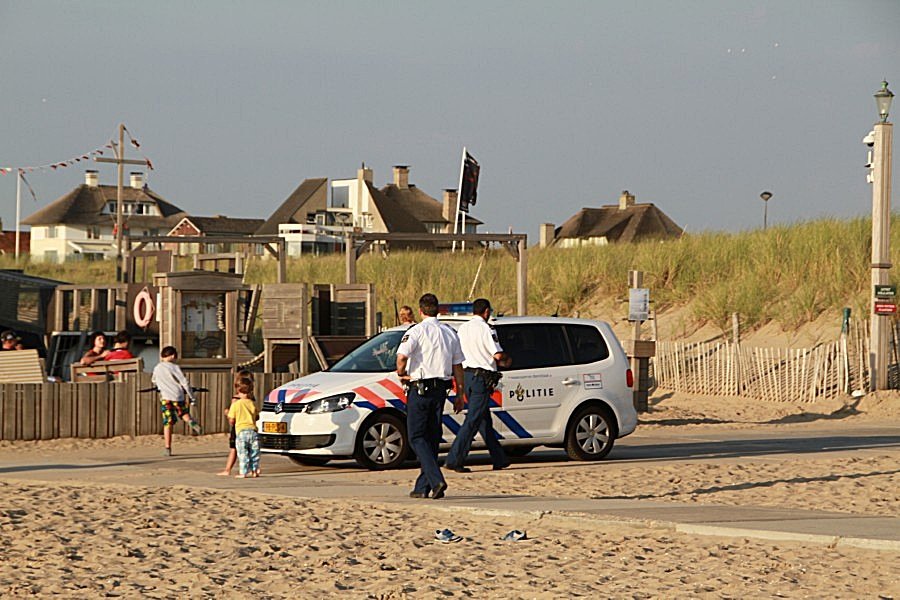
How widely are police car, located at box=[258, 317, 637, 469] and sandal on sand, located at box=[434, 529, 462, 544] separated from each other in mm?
5459

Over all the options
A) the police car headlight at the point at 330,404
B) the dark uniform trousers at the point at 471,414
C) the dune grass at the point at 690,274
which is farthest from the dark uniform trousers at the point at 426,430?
the dune grass at the point at 690,274

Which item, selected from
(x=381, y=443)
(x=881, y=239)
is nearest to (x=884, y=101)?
(x=881, y=239)

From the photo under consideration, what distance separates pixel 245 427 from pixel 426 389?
113 inches

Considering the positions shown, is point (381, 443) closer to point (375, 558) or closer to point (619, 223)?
point (375, 558)

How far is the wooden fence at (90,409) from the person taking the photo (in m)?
19.4

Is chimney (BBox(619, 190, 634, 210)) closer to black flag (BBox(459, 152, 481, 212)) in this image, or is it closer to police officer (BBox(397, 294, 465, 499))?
black flag (BBox(459, 152, 481, 212))

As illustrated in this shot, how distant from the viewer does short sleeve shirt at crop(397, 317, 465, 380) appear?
12.6 m

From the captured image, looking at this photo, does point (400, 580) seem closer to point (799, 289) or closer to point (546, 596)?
point (546, 596)

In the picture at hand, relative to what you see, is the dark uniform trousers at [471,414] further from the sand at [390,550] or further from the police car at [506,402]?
the sand at [390,550]

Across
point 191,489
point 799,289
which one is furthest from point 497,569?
point 799,289

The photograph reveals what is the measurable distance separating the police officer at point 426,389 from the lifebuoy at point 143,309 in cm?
1669

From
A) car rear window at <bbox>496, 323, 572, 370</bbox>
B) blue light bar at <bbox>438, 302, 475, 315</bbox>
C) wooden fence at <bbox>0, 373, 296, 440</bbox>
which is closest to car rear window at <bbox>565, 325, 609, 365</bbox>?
car rear window at <bbox>496, 323, 572, 370</bbox>

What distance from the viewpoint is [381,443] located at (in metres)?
15.8

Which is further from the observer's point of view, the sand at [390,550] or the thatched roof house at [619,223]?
the thatched roof house at [619,223]
